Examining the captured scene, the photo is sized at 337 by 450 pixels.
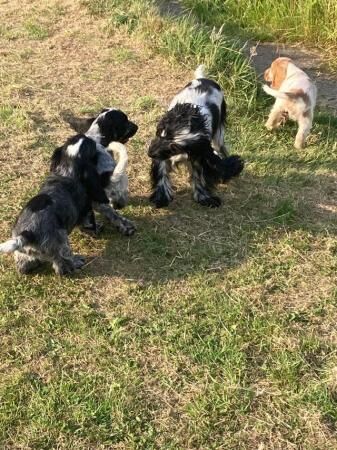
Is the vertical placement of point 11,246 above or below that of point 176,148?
below

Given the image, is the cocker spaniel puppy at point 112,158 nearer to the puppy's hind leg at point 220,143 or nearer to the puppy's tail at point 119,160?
the puppy's tail at point 119,160

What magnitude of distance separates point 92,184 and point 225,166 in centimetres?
123

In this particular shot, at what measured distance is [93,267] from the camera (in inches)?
171

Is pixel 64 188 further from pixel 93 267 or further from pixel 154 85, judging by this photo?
pixel 154 85

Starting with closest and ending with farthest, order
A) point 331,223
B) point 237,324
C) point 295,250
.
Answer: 1. point 237,324
2. point 295,250
3. point 331,223

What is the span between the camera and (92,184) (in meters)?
4.37

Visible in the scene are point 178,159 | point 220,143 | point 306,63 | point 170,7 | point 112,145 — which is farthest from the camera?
point 170,7

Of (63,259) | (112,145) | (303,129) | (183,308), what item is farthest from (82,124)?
(303,129)

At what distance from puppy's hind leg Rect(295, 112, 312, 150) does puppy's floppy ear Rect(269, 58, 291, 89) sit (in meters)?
0.70

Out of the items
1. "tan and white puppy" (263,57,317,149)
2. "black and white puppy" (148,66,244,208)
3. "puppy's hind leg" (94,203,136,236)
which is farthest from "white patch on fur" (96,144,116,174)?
"tan and white puppy" (263,57,317,149)

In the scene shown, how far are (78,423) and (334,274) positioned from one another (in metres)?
2.08

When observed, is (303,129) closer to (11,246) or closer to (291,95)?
(291,95)

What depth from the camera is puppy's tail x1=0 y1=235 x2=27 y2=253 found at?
3.81 meters

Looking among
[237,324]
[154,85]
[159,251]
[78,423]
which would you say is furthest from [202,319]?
[154,85]
